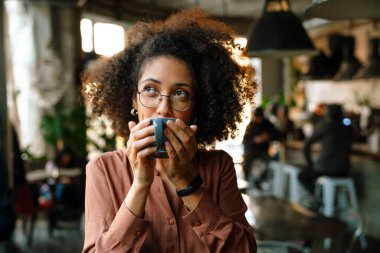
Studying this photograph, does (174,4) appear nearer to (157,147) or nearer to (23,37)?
(23,37)

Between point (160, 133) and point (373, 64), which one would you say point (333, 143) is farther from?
point (160, 133)

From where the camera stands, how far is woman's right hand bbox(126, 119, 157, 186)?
1074mm

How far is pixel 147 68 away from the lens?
1.28m

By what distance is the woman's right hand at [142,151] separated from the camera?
1074 millimetres

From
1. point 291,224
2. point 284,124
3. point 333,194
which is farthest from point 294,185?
point 291,224

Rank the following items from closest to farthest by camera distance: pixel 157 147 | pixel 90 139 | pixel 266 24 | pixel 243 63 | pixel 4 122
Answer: pixel 157 147 → pixel 243 63 → pixel 4 122 → pixel 266 24 → pixel 90 139

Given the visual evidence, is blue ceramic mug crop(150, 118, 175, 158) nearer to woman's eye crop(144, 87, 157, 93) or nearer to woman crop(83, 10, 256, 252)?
woman crop(83, 10, 256, 252)

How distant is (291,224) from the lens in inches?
105

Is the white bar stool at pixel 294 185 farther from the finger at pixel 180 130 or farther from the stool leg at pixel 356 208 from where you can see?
the finger at pixel 180 130

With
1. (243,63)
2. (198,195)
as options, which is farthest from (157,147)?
(243,63)

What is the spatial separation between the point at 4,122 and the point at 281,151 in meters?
5.61

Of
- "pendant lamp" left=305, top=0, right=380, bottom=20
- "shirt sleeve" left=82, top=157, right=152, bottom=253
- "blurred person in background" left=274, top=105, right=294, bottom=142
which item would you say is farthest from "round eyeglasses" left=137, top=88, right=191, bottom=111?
"blurred person in background" left=274, top=105, right=294, bottom=142

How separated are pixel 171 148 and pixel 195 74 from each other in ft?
1.15

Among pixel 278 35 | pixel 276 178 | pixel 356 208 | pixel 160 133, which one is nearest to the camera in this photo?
pixel 160 133
